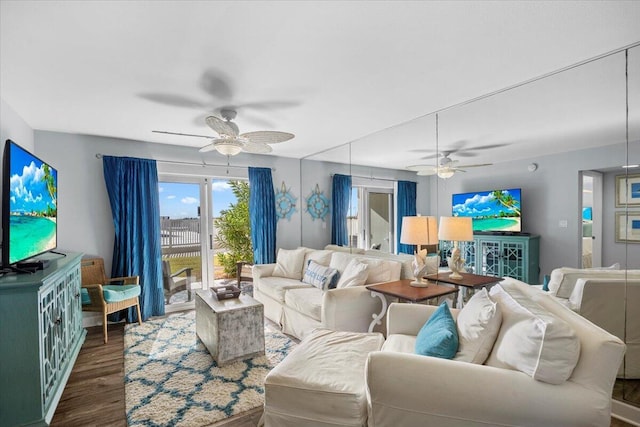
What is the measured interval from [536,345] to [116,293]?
3607 mm

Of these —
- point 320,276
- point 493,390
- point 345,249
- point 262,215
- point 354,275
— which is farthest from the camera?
point 262,215

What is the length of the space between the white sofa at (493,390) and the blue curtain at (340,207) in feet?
9.63

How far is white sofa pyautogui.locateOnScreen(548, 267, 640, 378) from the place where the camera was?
6.00 feet

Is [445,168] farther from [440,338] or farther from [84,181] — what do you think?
[84,181]

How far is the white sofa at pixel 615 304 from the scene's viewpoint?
1.83 meters

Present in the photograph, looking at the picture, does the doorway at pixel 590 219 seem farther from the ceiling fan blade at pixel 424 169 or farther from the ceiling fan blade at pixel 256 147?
the ceiling fan blade at pixel 256 147

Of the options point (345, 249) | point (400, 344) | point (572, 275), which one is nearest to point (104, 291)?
point (345, 249)

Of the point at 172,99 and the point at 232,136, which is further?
the point at 232,136

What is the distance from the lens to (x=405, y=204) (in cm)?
329

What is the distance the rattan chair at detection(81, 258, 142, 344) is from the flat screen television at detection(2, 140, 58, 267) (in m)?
0.70

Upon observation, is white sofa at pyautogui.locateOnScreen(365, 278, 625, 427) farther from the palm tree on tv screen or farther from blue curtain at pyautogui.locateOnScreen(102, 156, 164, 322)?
blue curtain at pyautogui.locateOnScreen(102, 156, 164, 322)

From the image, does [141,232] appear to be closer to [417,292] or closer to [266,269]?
[266,269]

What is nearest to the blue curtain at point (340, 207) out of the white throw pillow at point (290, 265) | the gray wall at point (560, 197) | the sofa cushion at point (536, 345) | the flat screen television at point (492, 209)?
the white throw pillow at point (290, 265)

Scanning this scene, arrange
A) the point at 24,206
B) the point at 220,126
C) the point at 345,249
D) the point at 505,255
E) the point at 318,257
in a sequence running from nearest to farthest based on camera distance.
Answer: the point at 24,206
the point at 505,255
the point at 220,126
the point at 318,257
the point at 345,249
